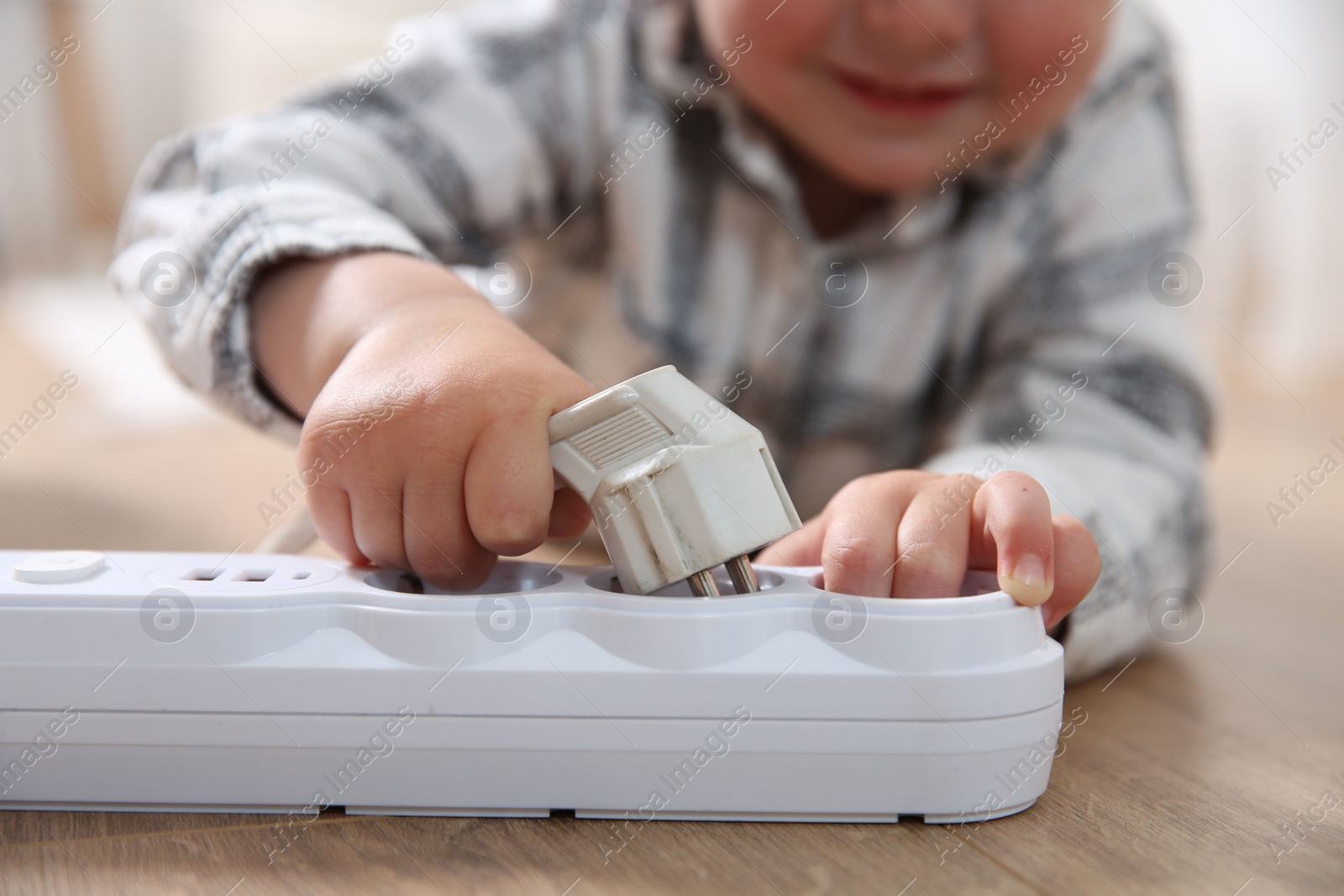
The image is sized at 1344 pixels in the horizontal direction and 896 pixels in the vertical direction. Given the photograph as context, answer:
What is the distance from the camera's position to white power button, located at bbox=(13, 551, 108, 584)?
0.31m

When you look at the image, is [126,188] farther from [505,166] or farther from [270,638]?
[270,638]

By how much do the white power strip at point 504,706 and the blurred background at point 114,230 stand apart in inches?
13.3

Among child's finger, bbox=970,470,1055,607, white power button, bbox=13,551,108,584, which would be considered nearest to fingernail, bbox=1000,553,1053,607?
child's finger, bbox=970,470,1055,607

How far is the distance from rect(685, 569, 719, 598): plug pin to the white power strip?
13 mm

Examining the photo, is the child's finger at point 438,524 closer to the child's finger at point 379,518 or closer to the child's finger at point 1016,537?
the child's finger at point 379,518

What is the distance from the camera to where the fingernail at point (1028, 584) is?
1.03 ft

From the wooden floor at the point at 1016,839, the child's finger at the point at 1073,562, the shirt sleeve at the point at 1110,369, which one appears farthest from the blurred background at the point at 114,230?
the child's finger at the point at 1073,562

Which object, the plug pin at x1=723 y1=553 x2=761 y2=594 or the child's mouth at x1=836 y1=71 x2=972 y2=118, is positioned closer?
the plug pin at x1=723 y1=553 x2=761 y2=594

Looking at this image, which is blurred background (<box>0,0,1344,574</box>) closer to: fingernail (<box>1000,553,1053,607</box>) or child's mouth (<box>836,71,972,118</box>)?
child's mouth (<box>836,71,972,118</box>)

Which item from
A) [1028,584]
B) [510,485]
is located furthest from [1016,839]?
[510,485]

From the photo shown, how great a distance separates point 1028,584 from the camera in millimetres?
314

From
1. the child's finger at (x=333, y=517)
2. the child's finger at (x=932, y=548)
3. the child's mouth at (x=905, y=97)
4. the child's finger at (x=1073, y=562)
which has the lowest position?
the child's finger at (x=1073, y=562)

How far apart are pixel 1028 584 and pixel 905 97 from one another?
1.06 ft

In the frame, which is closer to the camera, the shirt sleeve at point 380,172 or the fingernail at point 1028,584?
the fingernail at point 1028,584
